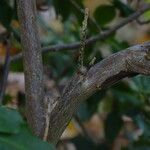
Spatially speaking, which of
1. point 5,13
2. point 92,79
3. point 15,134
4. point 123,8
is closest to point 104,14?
point 123,8

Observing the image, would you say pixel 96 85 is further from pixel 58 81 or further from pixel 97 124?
pixel 97 124

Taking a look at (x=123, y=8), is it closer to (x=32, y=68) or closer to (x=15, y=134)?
(x=32, y=68)

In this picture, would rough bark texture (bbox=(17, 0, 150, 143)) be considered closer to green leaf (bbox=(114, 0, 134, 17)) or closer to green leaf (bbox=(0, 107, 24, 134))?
green leaf (bbox=(0, 107, 24, 134))

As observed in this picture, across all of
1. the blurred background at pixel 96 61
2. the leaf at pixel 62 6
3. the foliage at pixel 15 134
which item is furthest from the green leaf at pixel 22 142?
the leaf at pixel 62 6

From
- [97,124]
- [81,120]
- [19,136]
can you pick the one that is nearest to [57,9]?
[81,120]

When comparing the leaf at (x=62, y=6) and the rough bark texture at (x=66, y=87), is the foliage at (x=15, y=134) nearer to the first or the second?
the rough bark texture at (x=66, y=87)

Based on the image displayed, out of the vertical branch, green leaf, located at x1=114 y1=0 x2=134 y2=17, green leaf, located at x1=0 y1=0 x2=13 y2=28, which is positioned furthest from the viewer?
green leaf, located at x1=114 y1=0 x2=134 y2=17

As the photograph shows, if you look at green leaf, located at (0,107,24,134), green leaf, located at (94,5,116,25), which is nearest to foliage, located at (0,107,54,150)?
green leaf, located at (0,107,24,134)
